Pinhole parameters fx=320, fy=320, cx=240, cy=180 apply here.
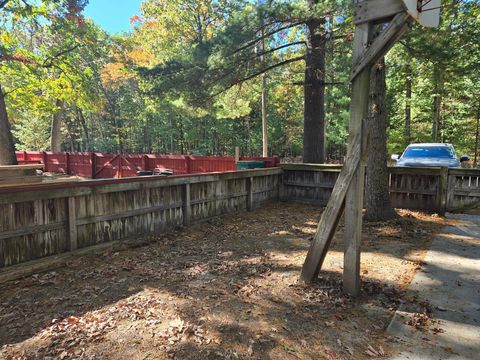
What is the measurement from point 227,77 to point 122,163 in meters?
8.77

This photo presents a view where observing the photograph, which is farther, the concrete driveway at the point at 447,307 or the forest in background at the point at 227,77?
the forest in background at the point at 227,77

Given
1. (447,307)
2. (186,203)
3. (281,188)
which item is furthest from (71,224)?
(281,188)

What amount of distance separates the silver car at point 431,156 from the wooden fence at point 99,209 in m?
6.31

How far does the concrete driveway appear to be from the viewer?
2.80 m

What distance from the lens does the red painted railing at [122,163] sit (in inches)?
520

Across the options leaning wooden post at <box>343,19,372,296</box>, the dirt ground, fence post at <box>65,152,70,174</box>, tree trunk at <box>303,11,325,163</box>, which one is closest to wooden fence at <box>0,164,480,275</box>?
the dirt ground

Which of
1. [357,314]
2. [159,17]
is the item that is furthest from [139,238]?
[159,17]

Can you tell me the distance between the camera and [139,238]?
593 cm

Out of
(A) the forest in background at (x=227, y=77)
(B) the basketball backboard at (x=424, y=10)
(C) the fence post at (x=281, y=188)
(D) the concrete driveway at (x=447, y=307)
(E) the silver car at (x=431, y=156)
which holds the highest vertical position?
(A) the forest in background at (x=227, y=77)

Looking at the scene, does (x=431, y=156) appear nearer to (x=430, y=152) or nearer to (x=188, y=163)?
(x=430, y=152)

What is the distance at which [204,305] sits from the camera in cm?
356

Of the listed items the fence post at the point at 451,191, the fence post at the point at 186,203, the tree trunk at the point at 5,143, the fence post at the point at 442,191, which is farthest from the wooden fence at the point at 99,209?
the tree trunk at the point at 5,143

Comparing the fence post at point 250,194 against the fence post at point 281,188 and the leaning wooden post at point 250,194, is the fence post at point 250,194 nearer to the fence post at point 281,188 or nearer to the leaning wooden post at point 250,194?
the leaning wooden post at point 250,194

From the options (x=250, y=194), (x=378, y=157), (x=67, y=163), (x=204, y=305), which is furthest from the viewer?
(x=67, y=163)
